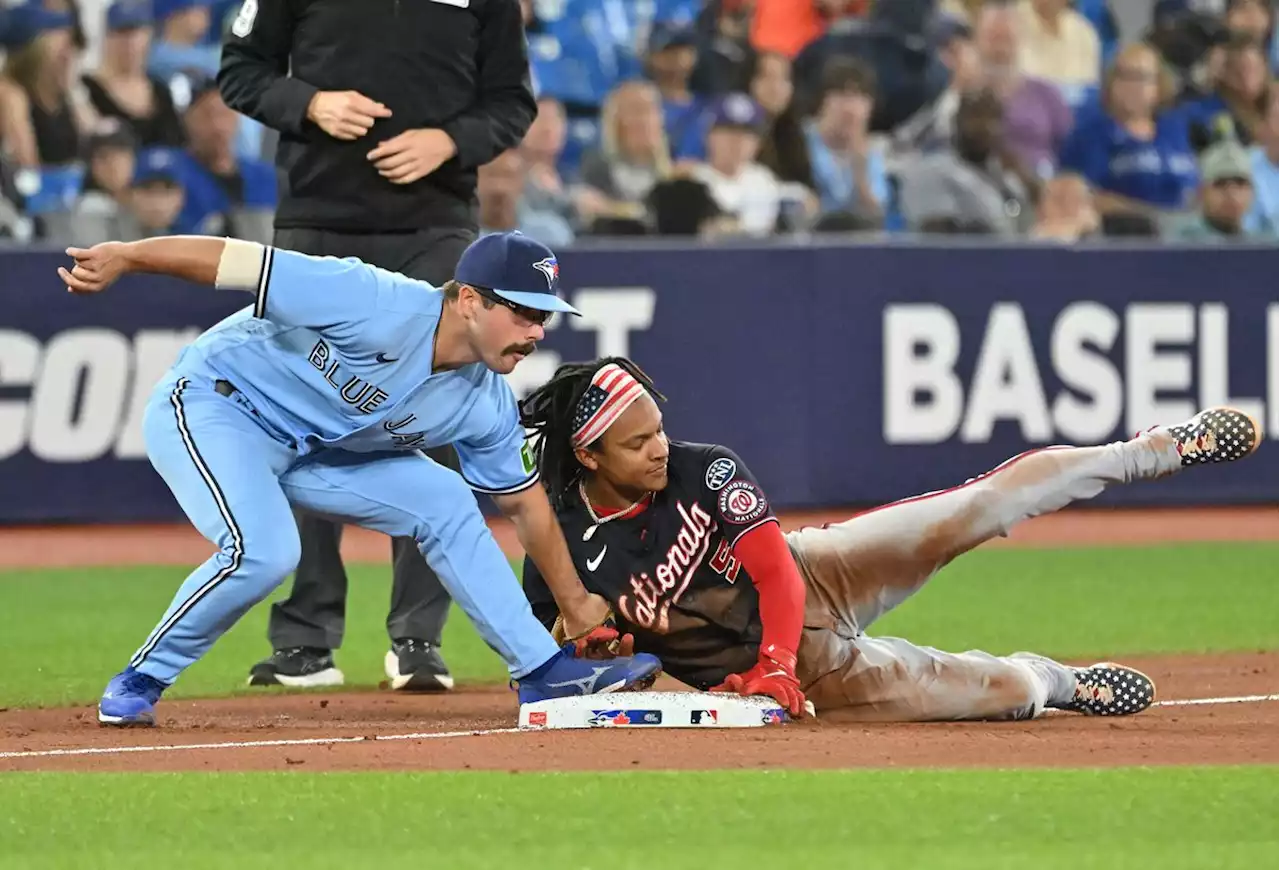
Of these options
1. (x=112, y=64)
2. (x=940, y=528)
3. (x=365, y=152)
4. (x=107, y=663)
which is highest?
(x=112, y=64)

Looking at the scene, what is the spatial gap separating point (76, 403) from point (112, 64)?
2.55 meters

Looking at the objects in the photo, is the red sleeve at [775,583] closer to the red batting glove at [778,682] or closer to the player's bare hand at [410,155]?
the red batting glove at [778,682]

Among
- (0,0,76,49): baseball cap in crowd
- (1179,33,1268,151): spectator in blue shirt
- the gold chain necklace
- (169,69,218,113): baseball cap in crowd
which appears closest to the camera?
the gold chain necklace

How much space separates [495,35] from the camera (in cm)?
787

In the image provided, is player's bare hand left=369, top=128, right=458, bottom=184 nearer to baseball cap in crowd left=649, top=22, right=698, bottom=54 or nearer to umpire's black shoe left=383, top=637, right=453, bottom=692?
umpire's black shoe left=383, top=637, right=453, bottom=692

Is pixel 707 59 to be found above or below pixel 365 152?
above

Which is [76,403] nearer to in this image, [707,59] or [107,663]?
[107,663]

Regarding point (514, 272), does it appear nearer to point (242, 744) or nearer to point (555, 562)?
point (555, 562)

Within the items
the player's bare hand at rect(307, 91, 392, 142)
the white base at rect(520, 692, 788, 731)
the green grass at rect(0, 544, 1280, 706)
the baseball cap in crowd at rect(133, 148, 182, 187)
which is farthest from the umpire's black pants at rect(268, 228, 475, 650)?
the baseball cap in crowd at rect(133, 148, 182, 187)

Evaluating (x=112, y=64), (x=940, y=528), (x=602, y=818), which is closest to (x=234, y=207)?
(x=112, y=64)

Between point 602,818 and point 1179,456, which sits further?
point 1179,456

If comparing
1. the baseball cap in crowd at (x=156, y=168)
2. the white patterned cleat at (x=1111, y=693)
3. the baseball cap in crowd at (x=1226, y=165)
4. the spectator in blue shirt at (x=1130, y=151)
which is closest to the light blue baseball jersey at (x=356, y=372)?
the white patterned cleat at (x=1111, y=693)

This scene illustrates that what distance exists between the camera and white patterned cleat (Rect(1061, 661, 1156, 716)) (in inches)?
264

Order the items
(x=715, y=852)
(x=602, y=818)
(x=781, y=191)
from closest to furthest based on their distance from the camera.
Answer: (x=715, y=852), (x=602, y=818), (x=781, y=191)
